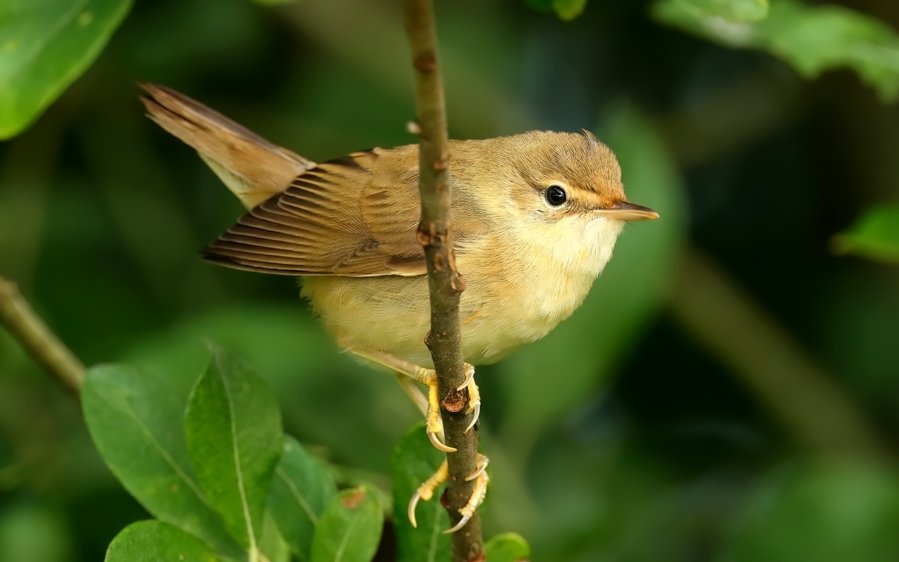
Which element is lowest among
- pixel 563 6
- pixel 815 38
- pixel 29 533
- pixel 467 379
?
pixel 29 533

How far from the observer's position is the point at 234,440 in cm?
263

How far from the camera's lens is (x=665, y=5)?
3.42 meters

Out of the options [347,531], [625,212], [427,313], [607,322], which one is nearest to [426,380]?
[427,313]

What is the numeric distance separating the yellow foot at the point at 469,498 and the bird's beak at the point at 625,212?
97cm

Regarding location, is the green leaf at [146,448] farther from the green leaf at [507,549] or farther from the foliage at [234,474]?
the green leaf at [507,549]

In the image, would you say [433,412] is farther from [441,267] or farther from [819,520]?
[819,520]

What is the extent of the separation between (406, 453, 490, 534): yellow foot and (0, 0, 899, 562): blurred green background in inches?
37.6

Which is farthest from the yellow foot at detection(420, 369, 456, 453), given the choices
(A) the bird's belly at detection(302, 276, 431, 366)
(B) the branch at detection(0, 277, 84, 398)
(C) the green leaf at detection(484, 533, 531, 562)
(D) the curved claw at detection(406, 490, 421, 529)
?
(B) the branch at detection(0, 277, 84, 398)

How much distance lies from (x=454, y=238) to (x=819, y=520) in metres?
1.54

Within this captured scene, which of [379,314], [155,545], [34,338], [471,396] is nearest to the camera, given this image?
[155,545]

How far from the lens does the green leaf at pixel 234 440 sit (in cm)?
259

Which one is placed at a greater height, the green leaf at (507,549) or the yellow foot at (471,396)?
the yellow foot at (471,396)

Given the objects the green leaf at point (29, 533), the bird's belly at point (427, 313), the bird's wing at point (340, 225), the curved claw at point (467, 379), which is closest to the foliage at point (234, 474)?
the curved claw at point (467, 379)

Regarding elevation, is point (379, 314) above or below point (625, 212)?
below
